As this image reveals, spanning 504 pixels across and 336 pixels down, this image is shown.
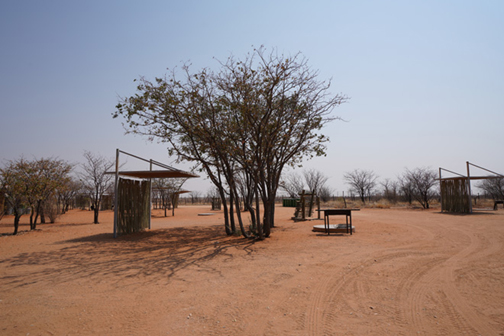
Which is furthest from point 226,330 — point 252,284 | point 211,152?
point 211,152

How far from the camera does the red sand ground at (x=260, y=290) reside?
11.8 ft

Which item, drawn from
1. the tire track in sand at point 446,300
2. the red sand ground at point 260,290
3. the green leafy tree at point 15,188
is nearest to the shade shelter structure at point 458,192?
the red sand ground at point 260,290

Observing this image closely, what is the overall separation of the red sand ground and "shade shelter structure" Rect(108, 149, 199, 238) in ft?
11.0

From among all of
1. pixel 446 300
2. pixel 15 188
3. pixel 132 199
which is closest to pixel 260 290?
pixel 446 300

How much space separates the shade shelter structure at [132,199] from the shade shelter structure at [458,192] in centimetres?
1855

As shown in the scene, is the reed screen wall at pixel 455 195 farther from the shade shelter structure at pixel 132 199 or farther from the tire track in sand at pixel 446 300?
the shade shelter structure at pixel 132 199

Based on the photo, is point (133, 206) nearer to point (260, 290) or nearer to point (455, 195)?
point (260, 290)

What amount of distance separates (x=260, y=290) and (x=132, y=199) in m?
9.55

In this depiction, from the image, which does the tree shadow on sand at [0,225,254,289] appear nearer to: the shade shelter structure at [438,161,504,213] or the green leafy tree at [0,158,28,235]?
the green leafy tree at [0,158,28,235]

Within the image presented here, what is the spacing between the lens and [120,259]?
299 inches

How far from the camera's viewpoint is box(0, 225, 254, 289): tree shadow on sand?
5906mm

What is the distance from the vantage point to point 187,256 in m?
7.82

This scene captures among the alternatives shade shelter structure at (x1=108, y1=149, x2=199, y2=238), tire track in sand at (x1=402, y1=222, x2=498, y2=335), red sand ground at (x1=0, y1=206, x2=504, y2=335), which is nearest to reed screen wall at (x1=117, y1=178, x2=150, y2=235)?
shade shelter structure at (x1=108, y1=149, x2=199, y2=238)

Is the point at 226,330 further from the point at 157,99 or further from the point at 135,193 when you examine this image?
the point at 135,193
